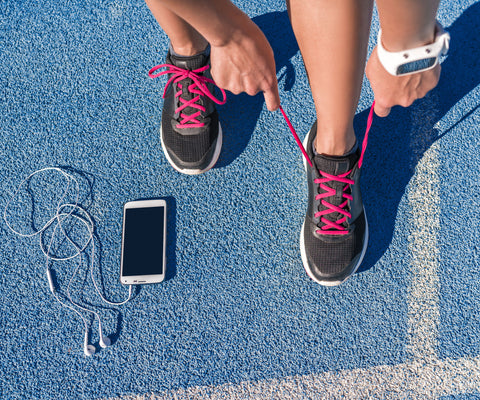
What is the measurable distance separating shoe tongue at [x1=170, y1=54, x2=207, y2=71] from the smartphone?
472 mm

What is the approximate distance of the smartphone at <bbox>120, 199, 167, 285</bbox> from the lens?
1321 millimetres

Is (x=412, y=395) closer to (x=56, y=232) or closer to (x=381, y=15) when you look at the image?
(x=381, y=15)

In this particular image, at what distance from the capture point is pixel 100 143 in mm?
1474

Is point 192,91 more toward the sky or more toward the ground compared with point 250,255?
more toward the sky

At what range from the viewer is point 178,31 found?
4.04ft

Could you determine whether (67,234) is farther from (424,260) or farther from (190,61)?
(424,260)

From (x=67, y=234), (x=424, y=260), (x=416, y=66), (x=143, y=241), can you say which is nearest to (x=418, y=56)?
(x=416, y=66)

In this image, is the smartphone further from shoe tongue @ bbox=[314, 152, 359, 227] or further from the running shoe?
shoe tongue @ bbox=[314, 152, 359, 227]

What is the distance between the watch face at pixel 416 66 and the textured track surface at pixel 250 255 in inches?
17.8

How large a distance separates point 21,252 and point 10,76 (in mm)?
727

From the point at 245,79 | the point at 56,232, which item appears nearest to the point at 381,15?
the point at 245,79

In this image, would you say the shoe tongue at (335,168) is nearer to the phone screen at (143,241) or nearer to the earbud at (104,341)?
the phone screen at (143,241)

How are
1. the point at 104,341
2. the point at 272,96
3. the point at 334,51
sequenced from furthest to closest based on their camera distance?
the point at 104,341 < the point at 272,96 < the point at 334,51

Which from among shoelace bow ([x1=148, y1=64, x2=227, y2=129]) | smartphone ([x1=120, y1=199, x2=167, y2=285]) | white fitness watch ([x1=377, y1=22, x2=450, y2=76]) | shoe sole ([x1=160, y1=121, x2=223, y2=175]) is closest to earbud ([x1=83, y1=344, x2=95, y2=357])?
smartphone ([x1=120, y1=199, x2=167, y2=285])
